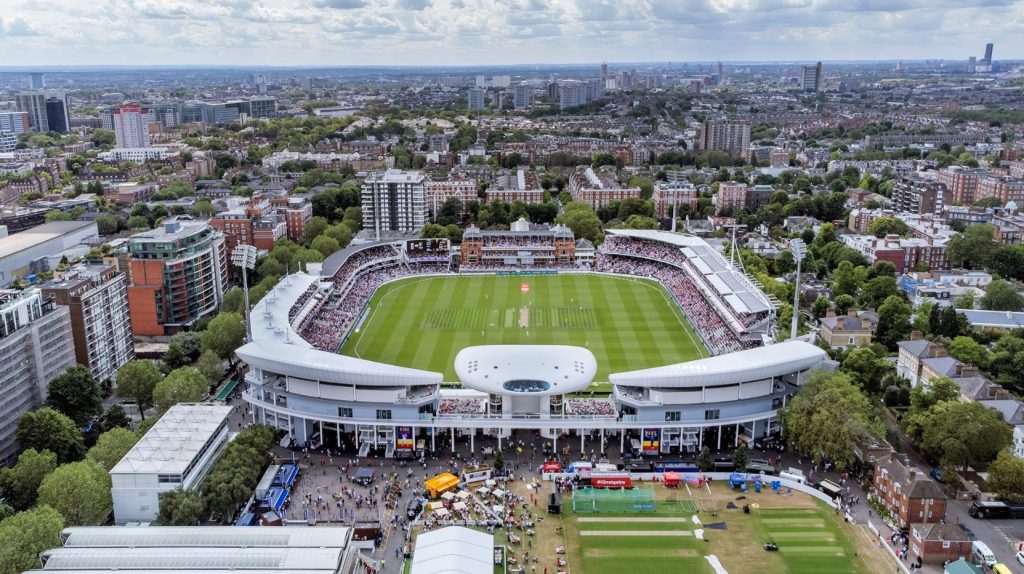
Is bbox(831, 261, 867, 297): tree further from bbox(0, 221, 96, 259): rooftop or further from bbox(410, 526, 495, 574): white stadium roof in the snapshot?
bbox(0, 221, 96, 259): rooftop

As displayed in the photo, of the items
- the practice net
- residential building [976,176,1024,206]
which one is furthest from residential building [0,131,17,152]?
residential building [976,176,1024,206]

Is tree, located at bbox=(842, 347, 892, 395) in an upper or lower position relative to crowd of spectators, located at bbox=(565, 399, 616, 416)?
upper

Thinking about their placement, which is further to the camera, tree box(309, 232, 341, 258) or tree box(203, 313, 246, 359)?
tree box(309, 232, 341, 258)

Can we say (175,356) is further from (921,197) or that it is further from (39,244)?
(921,197)

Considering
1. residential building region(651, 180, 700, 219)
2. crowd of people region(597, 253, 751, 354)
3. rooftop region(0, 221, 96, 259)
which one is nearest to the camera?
crowd of people region(597, 253, 751, 354)

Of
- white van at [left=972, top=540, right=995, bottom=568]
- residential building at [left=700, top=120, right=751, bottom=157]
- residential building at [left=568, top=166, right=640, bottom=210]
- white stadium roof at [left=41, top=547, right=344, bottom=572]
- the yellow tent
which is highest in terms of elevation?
residential building at [left=700, top=120, right=751, bottom=157]

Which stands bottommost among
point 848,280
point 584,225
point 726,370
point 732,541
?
point 732,541

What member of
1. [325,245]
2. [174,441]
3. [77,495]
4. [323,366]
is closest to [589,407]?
[323,366]
